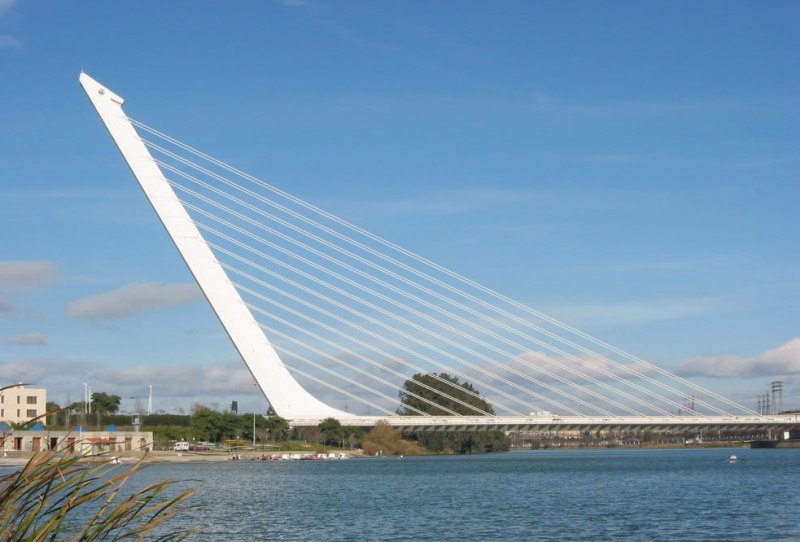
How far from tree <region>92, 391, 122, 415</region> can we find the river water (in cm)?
6504

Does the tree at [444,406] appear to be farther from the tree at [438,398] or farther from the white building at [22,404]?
the white building at [22,404]

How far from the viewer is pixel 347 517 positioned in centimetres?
2898

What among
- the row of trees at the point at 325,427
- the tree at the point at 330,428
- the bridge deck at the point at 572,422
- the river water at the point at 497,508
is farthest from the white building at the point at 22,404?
the river water at the point at 497,508

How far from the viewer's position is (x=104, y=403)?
114 meters

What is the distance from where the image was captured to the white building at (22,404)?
95125mm

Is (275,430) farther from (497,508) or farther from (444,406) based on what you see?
(497,508)

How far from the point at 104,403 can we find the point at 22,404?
17.4 meters

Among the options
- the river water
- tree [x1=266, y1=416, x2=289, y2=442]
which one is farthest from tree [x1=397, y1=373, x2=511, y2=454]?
the river water

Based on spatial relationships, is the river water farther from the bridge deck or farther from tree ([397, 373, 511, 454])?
tree ([397, 373, 511, 454])

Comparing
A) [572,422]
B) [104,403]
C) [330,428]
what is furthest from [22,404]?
[572,422]

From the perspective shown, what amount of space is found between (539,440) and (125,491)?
165 m

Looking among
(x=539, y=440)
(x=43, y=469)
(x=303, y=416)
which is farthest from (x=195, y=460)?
(x=539, y=440)

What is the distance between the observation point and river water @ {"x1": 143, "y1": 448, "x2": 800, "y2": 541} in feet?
79.7

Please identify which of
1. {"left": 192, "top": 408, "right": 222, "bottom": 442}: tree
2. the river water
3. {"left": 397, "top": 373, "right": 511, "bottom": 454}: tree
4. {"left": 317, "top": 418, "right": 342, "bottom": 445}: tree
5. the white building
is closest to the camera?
the river water
